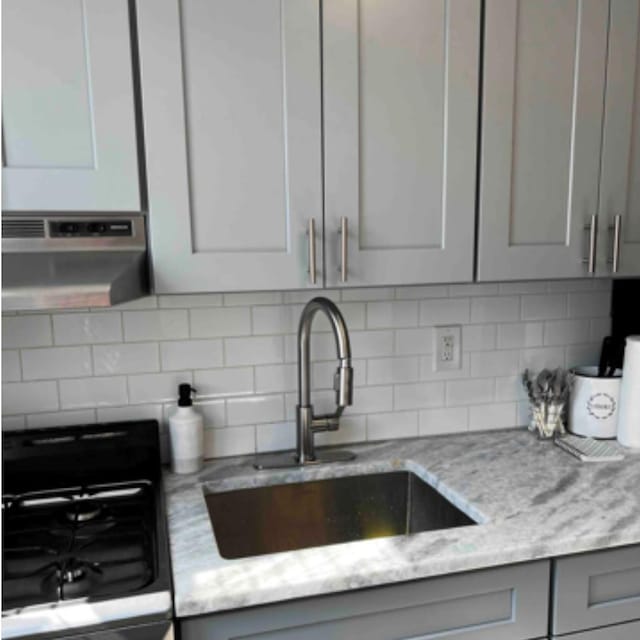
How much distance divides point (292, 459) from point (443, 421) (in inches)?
19.4

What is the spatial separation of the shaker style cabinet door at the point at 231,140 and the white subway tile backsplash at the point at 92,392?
42 centimetres

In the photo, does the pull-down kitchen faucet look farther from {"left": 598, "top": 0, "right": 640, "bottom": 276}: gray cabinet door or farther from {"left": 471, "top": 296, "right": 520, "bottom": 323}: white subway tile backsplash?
{"left": 598, "top": 0, "right": 640, "bottom": 276}: gray cabinet door

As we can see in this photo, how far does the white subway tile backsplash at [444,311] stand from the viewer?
174 cm

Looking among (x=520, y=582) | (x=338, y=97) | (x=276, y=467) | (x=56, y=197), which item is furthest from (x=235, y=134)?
(x=520, y=582)

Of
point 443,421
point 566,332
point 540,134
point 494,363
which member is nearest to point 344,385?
point 443,421

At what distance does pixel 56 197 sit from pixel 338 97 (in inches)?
24.2

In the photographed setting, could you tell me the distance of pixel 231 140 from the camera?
4.06 ft

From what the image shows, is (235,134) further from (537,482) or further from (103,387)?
(537,482)

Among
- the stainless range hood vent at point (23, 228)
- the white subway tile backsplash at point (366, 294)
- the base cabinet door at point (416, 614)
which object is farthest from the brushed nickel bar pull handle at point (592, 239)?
the stainless range hood vent at point (23, 228)

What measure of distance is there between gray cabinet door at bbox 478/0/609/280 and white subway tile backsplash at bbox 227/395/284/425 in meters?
0.66

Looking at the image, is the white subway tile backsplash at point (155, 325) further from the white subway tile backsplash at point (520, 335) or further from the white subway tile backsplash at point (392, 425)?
the white subway tile backsplash at point (520, 335)

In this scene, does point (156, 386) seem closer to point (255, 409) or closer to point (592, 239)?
point (255, 409)

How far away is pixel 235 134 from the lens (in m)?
1.24

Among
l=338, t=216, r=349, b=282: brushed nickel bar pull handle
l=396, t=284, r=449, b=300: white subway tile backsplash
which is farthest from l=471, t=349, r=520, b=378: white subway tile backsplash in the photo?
l=338, t=216, r=349, b=282: brushed nickel bar pull handle
